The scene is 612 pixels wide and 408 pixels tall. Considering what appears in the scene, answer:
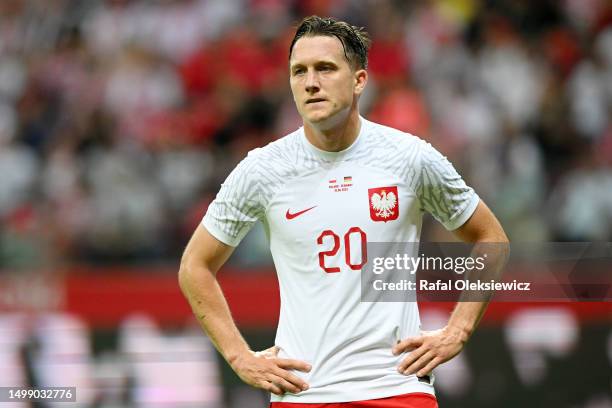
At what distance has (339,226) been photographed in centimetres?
481

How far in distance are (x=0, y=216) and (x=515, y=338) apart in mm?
4884

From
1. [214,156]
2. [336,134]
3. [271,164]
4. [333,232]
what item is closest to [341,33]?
[336,134]

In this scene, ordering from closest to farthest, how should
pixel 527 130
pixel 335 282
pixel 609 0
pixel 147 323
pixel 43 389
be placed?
pixel 335 282, pixel 43 389, pixel 147 323, pixel 527 130, pixel 609 0

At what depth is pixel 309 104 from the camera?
479cm

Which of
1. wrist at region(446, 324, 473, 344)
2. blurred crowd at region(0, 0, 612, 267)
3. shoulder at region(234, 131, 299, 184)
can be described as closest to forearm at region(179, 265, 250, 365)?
shoulder at region(234, 131, 299, 184)

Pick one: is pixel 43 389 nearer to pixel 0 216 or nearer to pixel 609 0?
pixel 0 216

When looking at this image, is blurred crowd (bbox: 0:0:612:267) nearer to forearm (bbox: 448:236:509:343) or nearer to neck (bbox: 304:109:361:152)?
forearm (bbox: 448:236:509:343)

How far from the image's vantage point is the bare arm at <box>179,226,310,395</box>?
15.8 ft

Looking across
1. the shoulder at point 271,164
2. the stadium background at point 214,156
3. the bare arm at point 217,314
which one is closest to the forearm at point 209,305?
the bare arm at point 217,314

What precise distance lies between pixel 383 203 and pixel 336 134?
363 millimetres

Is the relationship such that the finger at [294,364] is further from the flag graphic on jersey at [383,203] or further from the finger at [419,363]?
the flag graphic on jersey at [383,203]

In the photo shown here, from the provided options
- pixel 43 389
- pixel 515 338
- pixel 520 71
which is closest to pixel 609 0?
pixel 520 71

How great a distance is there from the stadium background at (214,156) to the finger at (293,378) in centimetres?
420

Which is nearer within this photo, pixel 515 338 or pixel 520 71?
pixel 515 338
